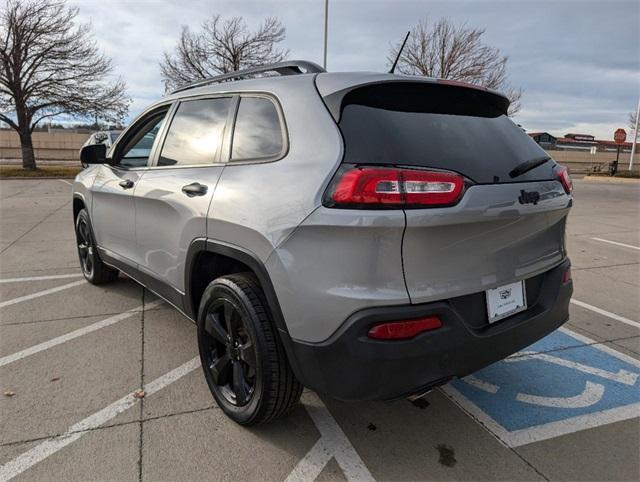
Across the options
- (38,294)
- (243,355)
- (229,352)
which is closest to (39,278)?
(38,294)

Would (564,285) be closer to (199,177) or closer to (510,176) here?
(510,176)

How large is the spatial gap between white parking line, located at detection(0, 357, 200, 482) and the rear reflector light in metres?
1.66

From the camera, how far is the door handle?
2621 millimetres

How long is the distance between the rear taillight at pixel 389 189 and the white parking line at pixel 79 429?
1782 millimetres

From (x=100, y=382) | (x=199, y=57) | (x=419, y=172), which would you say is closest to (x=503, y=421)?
(x=419, y=172)

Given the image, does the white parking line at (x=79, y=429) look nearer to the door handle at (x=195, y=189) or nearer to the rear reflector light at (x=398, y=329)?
the door handle at (x=195, y=189)

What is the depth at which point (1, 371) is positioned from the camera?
3.06 metres

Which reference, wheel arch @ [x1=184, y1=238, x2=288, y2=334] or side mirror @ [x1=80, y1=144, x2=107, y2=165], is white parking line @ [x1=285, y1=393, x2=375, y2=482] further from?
side mirror @ [x1=80, y1=144, x2=107, y2=165]

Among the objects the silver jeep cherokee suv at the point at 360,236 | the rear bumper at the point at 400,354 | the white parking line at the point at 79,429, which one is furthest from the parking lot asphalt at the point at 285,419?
the rear bumper at the point at 400,354

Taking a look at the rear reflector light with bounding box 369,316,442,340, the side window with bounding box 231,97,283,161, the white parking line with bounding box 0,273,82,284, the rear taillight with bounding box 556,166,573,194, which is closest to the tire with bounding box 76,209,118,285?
the white parking line with bounding box 0,273,82,284

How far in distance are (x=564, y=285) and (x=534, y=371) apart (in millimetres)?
844

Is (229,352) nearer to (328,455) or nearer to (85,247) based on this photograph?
(328,455)

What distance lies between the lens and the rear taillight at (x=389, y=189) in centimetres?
185

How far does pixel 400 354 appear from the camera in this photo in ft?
6.14
